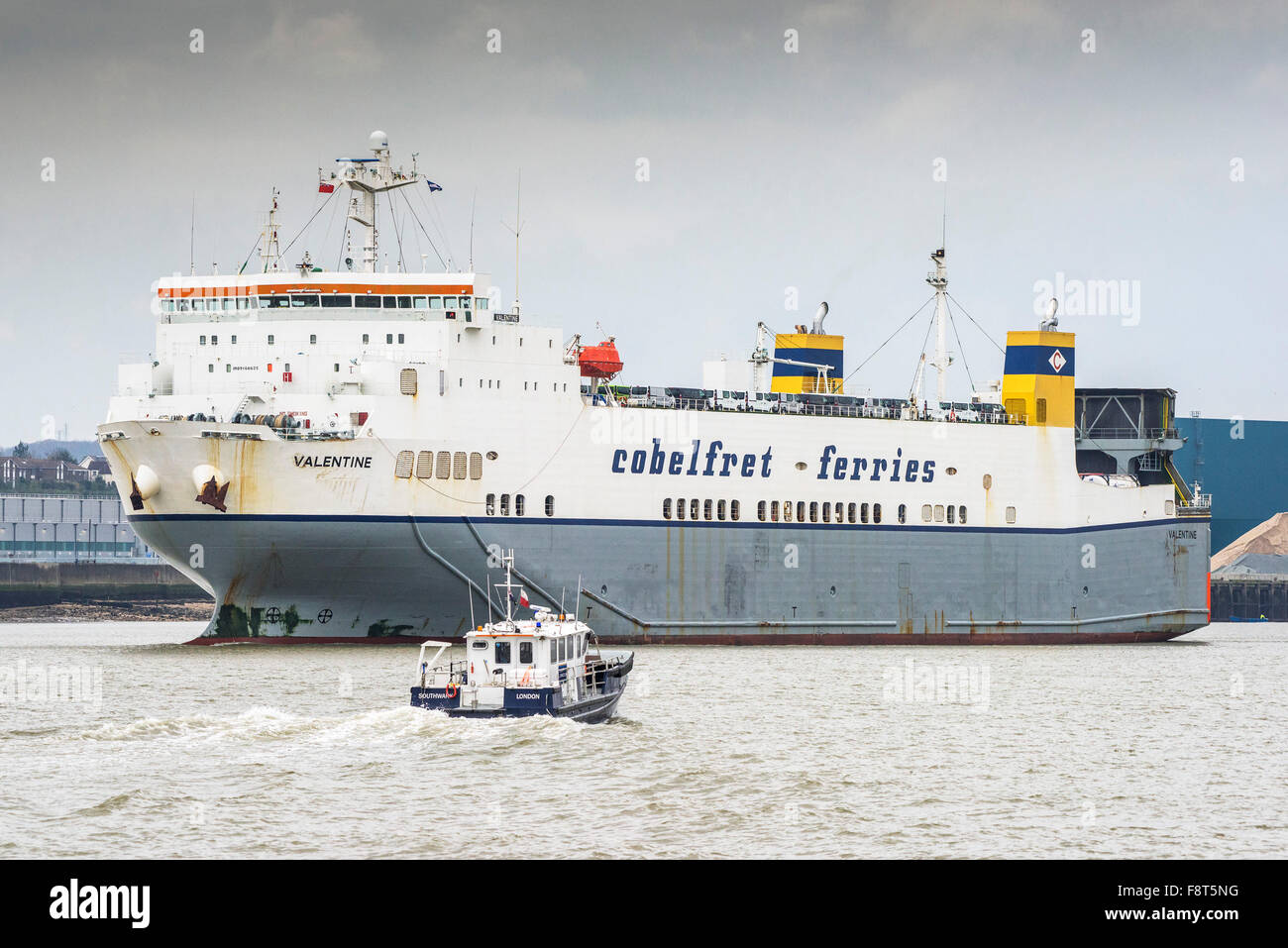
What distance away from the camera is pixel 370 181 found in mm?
50094

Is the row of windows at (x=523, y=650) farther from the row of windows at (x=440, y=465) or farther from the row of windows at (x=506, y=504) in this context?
the row of windows at (x=506, y=504)

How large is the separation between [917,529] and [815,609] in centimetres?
456

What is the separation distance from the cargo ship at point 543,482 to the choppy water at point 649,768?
175 inches

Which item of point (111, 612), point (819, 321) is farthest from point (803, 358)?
point (111, 612)

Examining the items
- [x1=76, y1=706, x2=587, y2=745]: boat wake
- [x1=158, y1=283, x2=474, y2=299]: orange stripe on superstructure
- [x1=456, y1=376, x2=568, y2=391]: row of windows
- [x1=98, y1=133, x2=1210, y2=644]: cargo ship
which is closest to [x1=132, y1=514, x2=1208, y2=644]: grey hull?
[x1=98, y1=133, x2=1210, y2=644]: cargo ship

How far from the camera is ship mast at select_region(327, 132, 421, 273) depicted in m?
49.9

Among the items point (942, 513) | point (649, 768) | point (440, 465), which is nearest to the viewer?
point (649, 768)

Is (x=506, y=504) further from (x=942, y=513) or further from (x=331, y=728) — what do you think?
(x=331, y=728)

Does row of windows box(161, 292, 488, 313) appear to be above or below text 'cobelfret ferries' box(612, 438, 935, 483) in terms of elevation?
above

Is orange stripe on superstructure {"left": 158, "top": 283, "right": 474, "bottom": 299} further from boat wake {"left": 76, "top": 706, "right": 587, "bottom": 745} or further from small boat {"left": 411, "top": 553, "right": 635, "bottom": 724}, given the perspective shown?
boat wake {"left": 76, "top": 706, "right": 587, "bottom": 745}

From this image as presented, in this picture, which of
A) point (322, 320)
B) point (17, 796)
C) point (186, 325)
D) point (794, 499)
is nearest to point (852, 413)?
point (794, 499)

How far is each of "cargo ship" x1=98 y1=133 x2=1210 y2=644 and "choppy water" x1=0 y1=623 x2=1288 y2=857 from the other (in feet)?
14.6

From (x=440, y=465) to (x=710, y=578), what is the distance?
9326 mm
